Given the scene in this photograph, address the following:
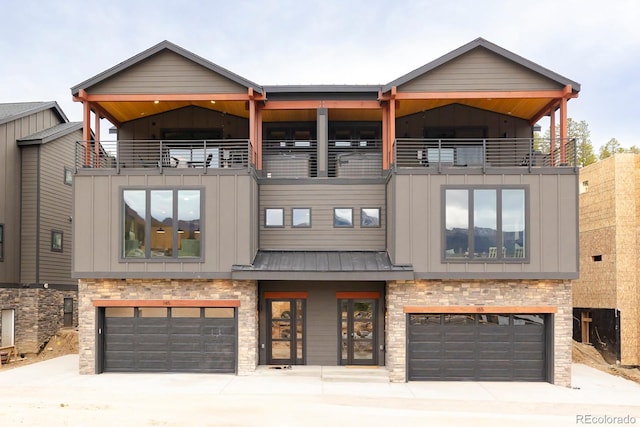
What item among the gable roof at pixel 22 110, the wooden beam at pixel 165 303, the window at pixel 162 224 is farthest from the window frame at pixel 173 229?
the gable roof at pixel 22 110

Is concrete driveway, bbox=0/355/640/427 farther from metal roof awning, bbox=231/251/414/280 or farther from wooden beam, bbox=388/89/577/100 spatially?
wooden beam, bbox=388/89/577/100

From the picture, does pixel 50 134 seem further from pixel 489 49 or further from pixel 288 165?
pixel 489 49

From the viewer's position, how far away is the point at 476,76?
1511 centimetres

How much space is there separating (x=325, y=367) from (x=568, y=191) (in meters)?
8.85

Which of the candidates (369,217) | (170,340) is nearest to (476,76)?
(369,217)

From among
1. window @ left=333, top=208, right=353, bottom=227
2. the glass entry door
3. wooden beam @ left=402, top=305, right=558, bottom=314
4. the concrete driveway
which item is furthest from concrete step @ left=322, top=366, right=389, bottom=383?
window @ left=333, top=208, right=353, bottom=227

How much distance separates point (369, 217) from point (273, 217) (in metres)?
3.09

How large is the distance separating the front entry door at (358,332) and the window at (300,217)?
8.96 ft

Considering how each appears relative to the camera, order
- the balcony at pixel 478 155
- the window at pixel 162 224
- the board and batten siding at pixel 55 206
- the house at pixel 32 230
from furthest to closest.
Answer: the board and batten siding at pixel 55 206 → the house at pixel 32 230 → the balcony at pixel 478 155 → the window at pixel 162 224

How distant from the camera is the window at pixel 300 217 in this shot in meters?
15.8

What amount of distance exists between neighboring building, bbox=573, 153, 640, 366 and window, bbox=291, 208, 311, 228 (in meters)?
13.0

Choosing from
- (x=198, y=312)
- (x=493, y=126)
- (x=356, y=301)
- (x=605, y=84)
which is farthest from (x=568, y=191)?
(x=605, y=84)

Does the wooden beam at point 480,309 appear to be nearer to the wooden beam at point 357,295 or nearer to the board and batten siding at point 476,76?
the wooden beam at point 357,295

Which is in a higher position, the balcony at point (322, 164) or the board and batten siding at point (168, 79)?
the board and batten siding at point (168, 79)
